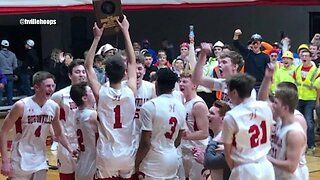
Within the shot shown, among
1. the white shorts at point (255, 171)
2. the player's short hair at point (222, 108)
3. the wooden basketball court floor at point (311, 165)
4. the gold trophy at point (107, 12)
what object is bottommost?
the wooden basketball court floor at point (311, 165)

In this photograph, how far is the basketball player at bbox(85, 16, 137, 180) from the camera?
6.53 metres

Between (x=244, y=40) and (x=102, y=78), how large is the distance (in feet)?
43.4

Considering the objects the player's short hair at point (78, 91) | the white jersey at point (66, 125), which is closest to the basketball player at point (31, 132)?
the player's short hair at point (78, 91)

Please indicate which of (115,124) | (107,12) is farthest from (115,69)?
(107,12)

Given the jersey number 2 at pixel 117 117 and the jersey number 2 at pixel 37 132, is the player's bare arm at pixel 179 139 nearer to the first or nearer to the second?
the jersey number 2 at pixel 117 117

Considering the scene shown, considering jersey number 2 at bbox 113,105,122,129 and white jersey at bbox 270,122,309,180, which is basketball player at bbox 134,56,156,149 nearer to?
jersey number 2 at bbox 113,105,122,129

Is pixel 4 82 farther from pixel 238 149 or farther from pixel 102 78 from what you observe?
pixel 238 149

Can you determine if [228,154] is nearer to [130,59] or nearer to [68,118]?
[130,59]

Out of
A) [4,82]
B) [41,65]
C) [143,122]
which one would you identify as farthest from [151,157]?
[41,65]

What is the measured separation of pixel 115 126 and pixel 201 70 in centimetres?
102

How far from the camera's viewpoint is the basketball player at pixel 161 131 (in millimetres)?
6457

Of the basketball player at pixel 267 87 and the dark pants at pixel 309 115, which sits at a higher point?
the basketball player at pixel 267 87

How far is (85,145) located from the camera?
23.1 ft

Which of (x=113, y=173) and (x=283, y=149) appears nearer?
(x=283, y=149)
